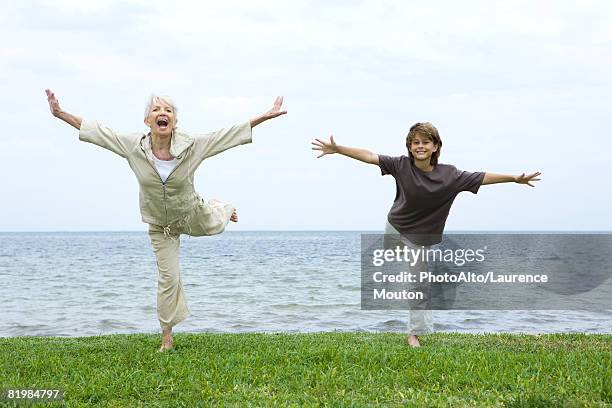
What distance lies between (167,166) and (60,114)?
1124mm

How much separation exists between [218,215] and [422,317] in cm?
236

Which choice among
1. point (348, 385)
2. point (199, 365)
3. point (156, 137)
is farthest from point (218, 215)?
point (348, 385)

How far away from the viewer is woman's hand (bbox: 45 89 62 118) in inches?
238

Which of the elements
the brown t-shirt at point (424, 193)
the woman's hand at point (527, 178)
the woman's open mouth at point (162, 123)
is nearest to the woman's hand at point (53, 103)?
the woman's open mouth at point (162, 123)

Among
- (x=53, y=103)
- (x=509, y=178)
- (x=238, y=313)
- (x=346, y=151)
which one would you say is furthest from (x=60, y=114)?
(x=238, y=313)

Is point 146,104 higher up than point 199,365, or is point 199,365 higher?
point 146,104

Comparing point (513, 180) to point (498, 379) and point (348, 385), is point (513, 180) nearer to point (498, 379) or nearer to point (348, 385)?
point (498, 379)

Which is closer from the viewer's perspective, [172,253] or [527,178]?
[172,253]

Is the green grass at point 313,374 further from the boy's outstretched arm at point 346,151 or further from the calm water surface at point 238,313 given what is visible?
the calm water surface at point 238,313

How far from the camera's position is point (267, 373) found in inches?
214

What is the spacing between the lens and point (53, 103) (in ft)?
20.0

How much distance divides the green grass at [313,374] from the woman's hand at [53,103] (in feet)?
7.57

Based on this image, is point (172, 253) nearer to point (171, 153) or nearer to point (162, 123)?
point (171, 153)

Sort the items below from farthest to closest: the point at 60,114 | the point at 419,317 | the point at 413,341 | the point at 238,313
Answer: the point at 238,313, the point at 413,341, the point at 419,317, the point at 60,114
